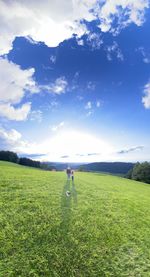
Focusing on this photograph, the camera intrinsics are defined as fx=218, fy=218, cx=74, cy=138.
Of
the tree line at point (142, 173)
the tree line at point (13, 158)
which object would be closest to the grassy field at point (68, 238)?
the tree line at point (142, 173)

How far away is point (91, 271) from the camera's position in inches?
271

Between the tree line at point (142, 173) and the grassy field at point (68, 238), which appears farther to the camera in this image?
the tree line at point (142, 173)

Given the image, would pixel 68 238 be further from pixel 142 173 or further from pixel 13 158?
pixel 13 158

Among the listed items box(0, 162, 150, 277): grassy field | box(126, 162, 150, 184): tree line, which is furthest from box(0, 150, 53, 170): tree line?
box(0, 162, 150, 277): grassy field

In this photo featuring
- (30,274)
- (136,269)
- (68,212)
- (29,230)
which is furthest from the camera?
(68,212)

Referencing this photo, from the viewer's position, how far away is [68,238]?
845 cm

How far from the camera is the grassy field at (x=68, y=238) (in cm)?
685

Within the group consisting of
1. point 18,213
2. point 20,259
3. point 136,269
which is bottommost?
point 136,269

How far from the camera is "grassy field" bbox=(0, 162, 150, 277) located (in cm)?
685

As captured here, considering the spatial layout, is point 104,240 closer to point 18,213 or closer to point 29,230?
point 29,230

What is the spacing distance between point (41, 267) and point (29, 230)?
2023 mm

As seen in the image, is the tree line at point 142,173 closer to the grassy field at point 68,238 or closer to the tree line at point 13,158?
the tree line at point 13,158

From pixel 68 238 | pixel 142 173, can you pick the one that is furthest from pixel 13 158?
pixel 68 238

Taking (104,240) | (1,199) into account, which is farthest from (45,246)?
(1,199)
